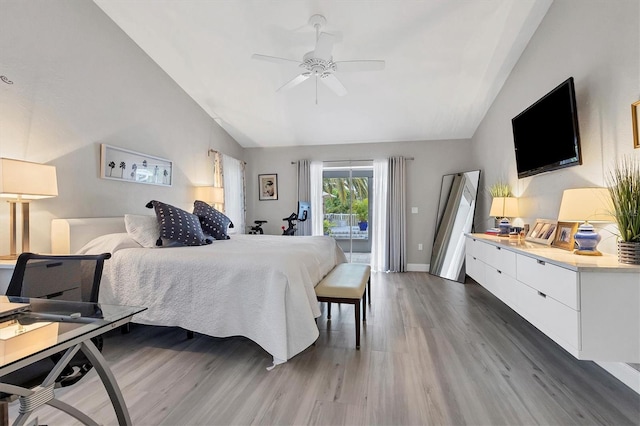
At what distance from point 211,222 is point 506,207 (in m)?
3.51

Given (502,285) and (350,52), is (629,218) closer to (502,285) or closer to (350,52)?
(502,285)

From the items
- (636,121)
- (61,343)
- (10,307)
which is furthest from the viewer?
(636,121)

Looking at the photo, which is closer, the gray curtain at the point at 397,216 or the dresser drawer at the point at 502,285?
the dresser drawer at the point at 502,285

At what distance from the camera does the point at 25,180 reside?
7.11 feet

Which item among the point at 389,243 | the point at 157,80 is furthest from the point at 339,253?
the point at 157,80

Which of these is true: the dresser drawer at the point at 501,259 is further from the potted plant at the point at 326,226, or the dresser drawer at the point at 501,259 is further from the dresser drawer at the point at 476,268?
the potted plant at the point at 326,226

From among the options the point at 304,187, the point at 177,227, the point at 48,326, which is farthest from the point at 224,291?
the point at 304,187

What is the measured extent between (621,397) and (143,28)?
16.6 ft

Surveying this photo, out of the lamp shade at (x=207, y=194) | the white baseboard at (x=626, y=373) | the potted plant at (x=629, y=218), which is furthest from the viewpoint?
the lamp shade at (x=207, y=194)

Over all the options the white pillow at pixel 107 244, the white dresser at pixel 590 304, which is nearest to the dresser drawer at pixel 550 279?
the white dresser at pixel 590 304

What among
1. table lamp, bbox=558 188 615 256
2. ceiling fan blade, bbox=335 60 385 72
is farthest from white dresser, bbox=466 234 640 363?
ceiling fan blade, bbox=335 60 385 72

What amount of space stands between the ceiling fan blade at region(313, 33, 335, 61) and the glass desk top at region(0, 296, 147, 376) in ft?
8.37

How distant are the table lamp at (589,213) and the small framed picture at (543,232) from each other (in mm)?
604

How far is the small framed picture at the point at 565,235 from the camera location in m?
2.35
